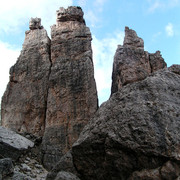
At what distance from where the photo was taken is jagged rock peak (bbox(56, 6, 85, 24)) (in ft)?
47.6

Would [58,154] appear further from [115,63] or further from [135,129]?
[135,129]

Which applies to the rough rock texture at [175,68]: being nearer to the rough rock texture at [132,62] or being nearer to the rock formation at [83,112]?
the rock formation at [83,112]

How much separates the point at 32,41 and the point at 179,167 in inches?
513

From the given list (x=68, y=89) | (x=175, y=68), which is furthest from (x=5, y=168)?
(x=68, y=89)

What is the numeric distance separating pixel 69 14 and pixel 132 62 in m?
Answer: 5.33

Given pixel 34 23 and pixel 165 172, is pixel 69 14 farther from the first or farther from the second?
pixel 165 172

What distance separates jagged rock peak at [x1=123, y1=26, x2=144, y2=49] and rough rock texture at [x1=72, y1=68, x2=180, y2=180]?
346 inches

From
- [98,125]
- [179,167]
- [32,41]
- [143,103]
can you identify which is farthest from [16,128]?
[179,167]

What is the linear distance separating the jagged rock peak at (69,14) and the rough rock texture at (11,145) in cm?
815

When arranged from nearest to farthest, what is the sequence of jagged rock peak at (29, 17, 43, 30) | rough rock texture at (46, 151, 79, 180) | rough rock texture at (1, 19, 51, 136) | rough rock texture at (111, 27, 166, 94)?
rough rock texture at (46, 151, 79, 180)
rough rock texture at (111, 27, 166, 94)
rough rock texture at (1, 19, 51, 136)
jagged rock peak at (29, 17, 43, 30)

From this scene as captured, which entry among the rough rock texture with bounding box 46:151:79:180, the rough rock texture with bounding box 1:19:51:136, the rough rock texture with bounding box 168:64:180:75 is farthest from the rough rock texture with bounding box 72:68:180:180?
the rough rock texture with bounding box 1:19:51:136

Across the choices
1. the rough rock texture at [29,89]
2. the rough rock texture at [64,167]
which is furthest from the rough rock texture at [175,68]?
the rough rock texture at [29,89]

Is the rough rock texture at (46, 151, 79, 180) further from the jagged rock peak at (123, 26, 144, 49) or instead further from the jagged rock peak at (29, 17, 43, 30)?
the jagged rock peak at (29, 17, 43, 30)

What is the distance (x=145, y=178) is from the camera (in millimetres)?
4023
